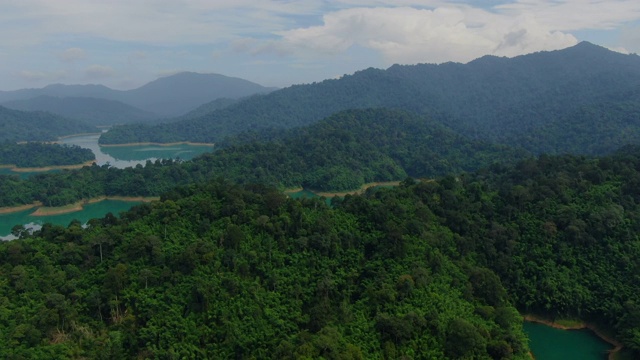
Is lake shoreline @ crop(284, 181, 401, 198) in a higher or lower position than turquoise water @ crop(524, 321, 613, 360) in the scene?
higher

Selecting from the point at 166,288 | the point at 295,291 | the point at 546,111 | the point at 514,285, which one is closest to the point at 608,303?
the point at 514,285

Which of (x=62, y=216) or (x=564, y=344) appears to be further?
(x=62, y=216)

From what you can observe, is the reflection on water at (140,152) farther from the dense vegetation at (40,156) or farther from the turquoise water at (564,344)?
the turquoise water at (564,344)

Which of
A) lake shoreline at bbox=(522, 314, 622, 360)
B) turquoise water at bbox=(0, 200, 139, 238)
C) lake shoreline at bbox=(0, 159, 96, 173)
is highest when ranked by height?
lake shoreline at bbox=(0, 159, 96, 173)

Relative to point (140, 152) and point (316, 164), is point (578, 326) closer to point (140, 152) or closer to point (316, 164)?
point (316, 164)

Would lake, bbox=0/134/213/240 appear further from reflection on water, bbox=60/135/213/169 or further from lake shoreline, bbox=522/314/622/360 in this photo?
lake shoreline, bbox=522/314/622/360

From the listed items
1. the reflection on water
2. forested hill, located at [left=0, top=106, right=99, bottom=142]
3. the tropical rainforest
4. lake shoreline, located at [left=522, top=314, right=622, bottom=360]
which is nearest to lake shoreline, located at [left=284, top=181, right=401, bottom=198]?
the tropical rainforest

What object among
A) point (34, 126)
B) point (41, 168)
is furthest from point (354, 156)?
point (34, 126)
